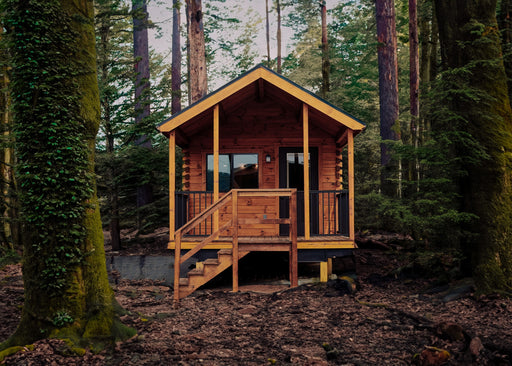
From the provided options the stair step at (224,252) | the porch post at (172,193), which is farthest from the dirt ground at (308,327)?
the porch post at (172,193)

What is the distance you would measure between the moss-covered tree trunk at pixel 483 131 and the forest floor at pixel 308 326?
63 centimetres

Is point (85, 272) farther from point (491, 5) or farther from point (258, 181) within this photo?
point (491, 5)

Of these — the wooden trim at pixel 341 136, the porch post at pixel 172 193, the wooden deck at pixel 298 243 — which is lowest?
the wooden deck at pixel 298 243

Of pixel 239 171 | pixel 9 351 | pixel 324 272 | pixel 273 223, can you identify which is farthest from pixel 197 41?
pixel 9 351

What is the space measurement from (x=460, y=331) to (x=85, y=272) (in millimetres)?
4404

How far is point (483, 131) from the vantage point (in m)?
6.07

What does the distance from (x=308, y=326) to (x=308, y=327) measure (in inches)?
1.9

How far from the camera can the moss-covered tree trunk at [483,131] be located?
583 centimetres

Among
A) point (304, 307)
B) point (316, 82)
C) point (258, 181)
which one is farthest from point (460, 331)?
point (316, 82)

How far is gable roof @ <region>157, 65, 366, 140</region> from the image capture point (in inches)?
333

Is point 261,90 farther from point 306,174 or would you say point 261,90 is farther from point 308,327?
point 308,327

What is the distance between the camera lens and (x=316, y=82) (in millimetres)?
25203

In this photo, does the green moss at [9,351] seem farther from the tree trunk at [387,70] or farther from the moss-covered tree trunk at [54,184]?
the tree trunk at [387,70]

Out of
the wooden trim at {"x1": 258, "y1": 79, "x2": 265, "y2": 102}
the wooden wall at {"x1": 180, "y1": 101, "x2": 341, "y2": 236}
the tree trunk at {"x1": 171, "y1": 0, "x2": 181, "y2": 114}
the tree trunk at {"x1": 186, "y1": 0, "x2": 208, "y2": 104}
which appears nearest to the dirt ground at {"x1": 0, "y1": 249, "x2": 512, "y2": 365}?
the wooden wall at {"x1": 180, "y1": 101, "x2": 341, "y2": 236}
